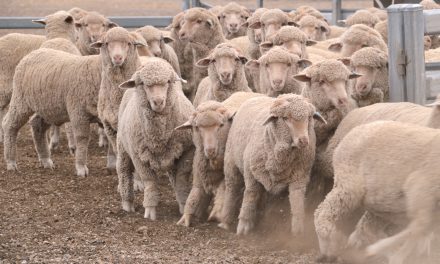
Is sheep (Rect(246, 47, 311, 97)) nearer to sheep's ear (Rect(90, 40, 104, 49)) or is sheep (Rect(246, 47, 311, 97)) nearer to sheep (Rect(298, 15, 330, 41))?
sheep's ear (Rect(90, 40, 104, 49))

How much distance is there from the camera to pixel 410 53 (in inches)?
330

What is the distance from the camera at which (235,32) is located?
46.8 feet

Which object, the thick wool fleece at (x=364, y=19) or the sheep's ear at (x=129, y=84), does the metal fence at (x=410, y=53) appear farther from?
the thick wool fleece at (x=364, y=19)

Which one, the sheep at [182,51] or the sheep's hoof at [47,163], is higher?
the sheep at [182,51]

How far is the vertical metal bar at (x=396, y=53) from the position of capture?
842 centimetres

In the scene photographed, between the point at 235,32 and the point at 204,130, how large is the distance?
567cm

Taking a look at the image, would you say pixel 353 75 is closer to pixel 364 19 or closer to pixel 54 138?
pixel 364 19

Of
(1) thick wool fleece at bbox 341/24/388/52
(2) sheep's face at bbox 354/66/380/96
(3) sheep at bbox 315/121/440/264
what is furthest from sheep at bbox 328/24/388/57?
(3) sheep at bbox 315/121/440/264

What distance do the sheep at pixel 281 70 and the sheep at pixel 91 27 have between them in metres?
3.69

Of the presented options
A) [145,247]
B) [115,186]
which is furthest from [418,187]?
[115,186]

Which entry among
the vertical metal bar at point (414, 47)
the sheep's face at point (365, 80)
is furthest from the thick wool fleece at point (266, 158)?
the vertical metal bar at point (414, 47)

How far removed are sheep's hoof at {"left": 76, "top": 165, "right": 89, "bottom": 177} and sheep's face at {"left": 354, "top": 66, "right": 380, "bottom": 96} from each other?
343 cm

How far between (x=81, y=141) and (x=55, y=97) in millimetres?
614

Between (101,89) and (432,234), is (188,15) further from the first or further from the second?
A: (432,234)
